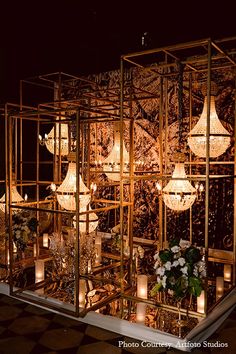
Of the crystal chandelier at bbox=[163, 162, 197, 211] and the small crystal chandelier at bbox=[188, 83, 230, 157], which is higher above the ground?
the small crystal chandelier at bbox=[188, 83, 230, 157]

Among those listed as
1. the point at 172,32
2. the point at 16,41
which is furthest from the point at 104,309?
the point at 16,41

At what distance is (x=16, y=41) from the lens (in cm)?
549

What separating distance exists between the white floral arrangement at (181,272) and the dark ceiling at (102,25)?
2578mm

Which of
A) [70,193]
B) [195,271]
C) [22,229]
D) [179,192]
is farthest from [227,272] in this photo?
[22,229]

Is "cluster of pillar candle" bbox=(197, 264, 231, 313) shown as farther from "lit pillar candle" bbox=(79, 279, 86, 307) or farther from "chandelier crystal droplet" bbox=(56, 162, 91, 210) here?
"chandelier crystal droplet" bbox=(56, 162, 91, 210)

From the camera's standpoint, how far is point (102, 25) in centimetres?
479

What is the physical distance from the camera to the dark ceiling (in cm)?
430

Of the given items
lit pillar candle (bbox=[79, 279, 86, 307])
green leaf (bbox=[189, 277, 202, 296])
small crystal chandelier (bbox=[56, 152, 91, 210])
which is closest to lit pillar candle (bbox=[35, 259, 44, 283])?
lit pillar candle (bbox=[79, 279, 86, 307])

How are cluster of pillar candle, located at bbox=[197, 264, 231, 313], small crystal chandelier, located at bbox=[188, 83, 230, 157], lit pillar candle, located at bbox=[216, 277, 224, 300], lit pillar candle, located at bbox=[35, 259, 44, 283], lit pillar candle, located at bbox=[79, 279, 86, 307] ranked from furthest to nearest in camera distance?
1. lit pillar candle, located at bbox=[35, 259, 44, 283]
2. small crystal chandelier, located at bbox=[188, 83, 230, 157]
3. lit pillar candle, located at bbox=[216, 277, 224, 300]
4. lit pillar candle, located at bbox=[79, 279, 86, 307]
5. cluster of pillar candle, located at bbox=[197, 264, 231, 313]

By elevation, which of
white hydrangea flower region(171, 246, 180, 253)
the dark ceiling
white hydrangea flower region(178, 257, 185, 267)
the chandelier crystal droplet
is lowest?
white hydrangea flower region(178, 257, 185, 267)

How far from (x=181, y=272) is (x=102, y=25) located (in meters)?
3.11

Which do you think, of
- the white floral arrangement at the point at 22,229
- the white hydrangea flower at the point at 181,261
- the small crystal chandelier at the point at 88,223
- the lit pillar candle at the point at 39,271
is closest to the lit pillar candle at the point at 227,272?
the white hydrangea flower at the point at 181,261

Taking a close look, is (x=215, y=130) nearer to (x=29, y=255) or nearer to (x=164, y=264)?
(x=164, y=264)

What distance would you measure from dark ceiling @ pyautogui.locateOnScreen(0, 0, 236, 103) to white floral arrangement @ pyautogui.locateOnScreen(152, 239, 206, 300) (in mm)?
2578
